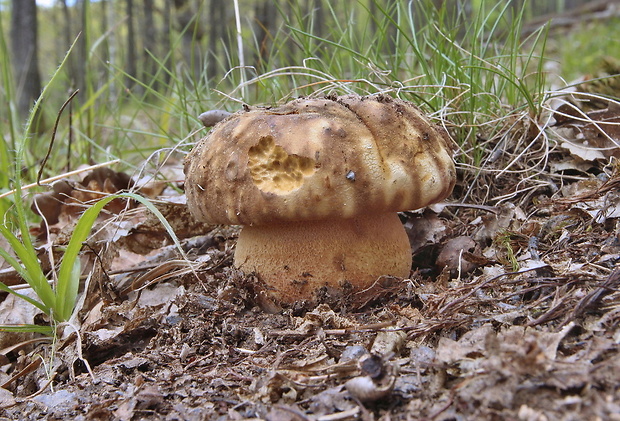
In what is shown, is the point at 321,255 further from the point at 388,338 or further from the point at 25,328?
the point at 25,328

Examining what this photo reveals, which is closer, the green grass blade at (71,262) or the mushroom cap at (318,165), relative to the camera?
the mushroom cap at (318,165)

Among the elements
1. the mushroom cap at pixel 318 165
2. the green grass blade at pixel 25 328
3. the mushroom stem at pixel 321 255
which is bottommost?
the green grass blade at pixel 25 328

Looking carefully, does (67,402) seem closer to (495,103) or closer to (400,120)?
(400,120)

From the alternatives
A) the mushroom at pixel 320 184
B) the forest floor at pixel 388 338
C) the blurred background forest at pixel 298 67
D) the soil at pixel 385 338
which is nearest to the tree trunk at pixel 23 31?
the blurred background forest at pixel 298 67

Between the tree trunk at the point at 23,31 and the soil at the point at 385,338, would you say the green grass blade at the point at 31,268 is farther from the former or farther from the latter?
the tree trunk at the point at 23,31

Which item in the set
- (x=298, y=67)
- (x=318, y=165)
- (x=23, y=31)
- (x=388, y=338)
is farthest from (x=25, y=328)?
(x=23, y=31)
